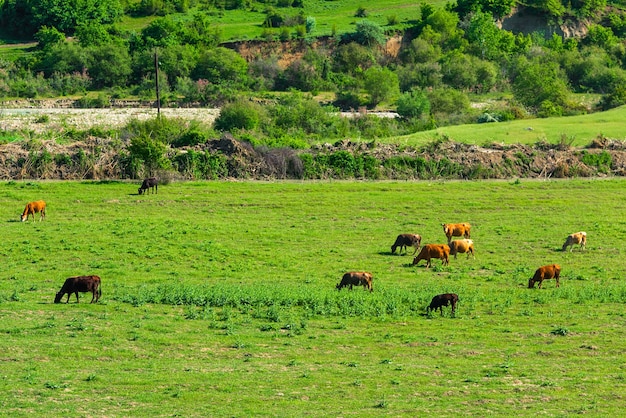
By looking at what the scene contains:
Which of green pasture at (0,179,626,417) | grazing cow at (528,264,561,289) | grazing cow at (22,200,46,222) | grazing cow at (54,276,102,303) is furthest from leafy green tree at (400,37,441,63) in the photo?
grazing cow at (54,276,102,303)

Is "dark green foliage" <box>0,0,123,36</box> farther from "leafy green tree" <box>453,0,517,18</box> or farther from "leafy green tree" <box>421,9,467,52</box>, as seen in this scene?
"leafy green tree" <box>453,0,517,18</box>

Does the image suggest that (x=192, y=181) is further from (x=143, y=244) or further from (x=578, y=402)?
(x=578, y=402)

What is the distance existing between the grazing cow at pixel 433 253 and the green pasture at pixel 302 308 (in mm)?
381

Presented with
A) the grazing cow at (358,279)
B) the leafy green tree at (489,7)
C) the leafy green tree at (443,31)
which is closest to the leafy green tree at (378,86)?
the leafy green tree at (443,31)

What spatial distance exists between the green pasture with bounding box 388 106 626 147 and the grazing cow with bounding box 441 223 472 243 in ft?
70.1

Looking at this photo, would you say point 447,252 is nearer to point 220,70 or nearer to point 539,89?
point 539,89

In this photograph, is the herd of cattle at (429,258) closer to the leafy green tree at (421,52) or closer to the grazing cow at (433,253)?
the grazing cow at (433,253)

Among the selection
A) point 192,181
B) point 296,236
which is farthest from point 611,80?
point 296,236

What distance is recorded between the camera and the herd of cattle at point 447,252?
3441 centimetres

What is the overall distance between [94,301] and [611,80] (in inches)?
3171

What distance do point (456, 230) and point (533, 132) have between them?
27.2 metres

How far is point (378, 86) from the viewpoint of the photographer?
3979 inches

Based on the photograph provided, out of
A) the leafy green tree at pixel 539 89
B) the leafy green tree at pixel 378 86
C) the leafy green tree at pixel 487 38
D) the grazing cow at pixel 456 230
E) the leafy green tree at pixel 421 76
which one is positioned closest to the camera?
the grazing cow at pixel 456 230

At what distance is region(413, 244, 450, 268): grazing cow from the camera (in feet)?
135
